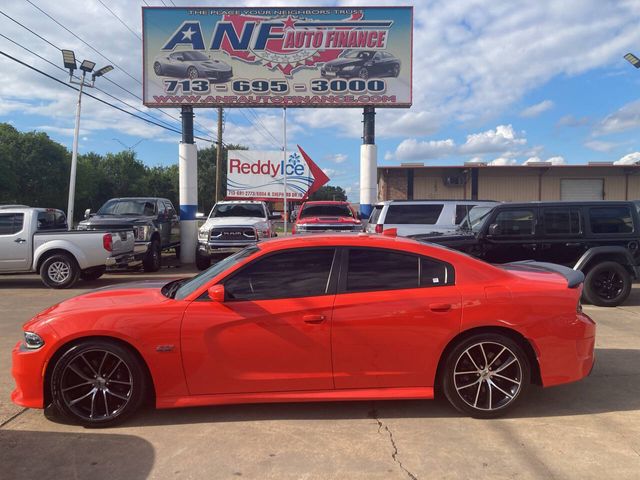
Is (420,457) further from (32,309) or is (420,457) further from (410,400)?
(32,309)

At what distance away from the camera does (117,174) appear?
55.9m

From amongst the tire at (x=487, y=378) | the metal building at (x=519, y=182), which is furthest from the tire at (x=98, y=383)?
the metal building at (x=519, y=182)

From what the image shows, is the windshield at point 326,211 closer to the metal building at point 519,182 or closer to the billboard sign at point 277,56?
the billboard sign at point 277,56

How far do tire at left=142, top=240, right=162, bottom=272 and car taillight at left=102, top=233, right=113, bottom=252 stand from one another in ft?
6.59

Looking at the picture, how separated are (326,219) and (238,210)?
2.67m

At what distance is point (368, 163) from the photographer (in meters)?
15.7

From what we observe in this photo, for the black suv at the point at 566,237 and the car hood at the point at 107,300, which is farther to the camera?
the black suv at the point at 566,237

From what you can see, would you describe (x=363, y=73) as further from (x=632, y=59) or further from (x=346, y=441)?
(x=346, y=441)

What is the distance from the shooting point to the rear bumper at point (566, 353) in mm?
3980

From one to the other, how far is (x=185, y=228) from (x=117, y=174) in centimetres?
4514

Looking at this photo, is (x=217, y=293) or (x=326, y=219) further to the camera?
(x=326, y=219)

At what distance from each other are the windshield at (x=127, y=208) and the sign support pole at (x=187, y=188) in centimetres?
114

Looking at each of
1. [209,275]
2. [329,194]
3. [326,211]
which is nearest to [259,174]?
[326,211]

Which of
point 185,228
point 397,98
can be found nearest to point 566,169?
point 397,98
